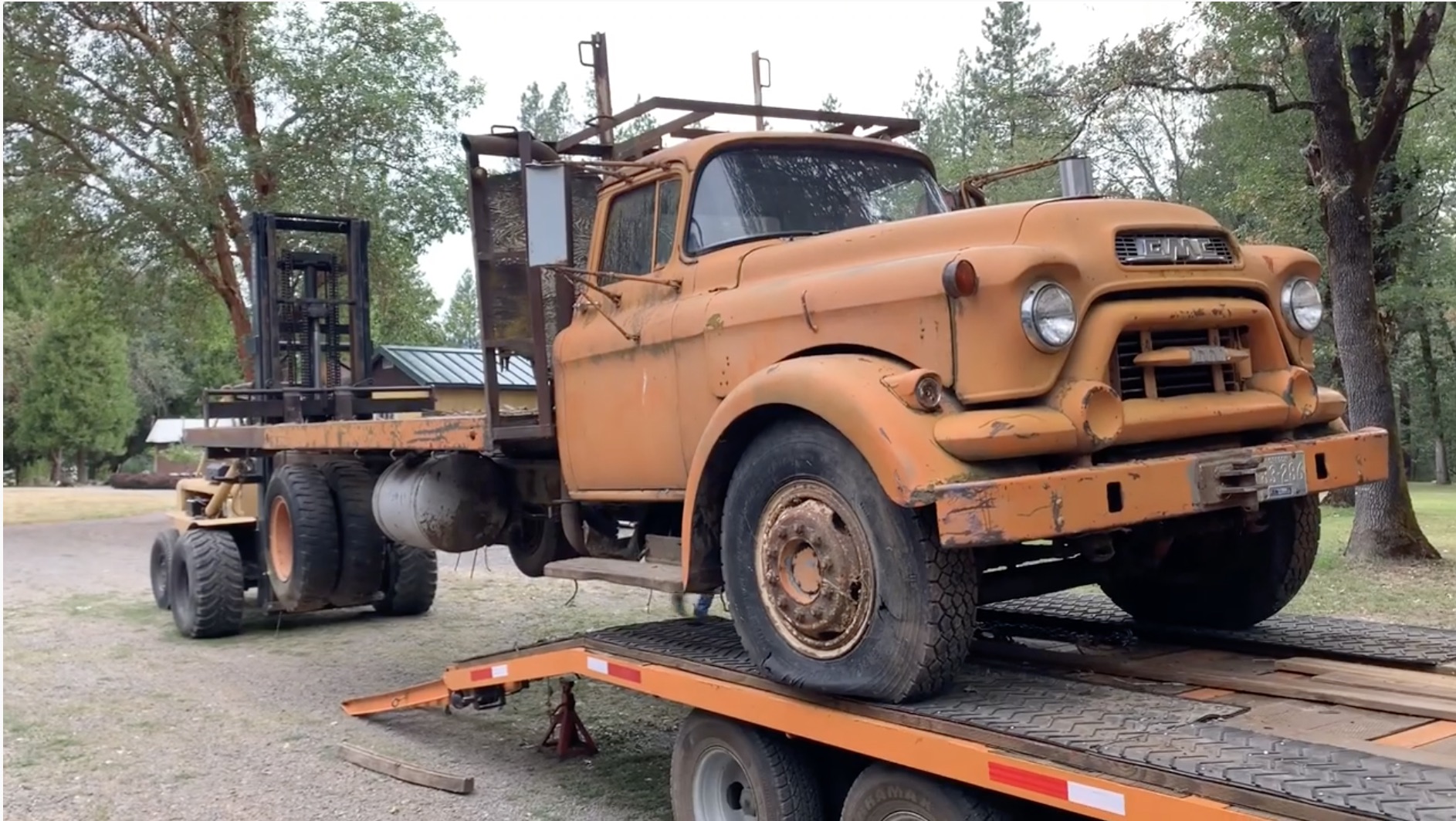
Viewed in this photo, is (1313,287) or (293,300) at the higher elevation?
(293,300)

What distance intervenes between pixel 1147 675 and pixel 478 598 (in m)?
9.72

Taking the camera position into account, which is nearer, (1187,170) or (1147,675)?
(1147,675)

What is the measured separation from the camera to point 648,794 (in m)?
6.18

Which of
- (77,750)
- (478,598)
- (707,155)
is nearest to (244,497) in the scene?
(478,598)

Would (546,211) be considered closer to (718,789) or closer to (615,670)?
(615,670)

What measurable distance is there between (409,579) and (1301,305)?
8.81 meters

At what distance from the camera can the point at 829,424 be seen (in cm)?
419

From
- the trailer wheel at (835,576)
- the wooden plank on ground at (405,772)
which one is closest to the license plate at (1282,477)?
the trailer wheel at (835,576)

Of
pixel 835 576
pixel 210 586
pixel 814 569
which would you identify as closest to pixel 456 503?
pixel 814 569

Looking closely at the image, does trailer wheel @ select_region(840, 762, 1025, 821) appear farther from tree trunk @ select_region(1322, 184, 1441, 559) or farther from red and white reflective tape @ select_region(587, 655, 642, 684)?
tree trunk @ select_region(1322, 184, 1441, 559)

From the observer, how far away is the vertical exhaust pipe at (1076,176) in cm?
611

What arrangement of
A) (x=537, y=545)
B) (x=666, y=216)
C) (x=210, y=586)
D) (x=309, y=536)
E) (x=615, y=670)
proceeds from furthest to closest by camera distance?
(x=210, y=586)
(x=309, y=536)
(x=537, y=545)
(x=666, y=216)
(x=615, y=670)

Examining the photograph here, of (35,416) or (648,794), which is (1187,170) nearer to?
(648,794)

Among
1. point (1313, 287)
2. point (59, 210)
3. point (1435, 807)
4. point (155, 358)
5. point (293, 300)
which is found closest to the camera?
point (1435, 807)
